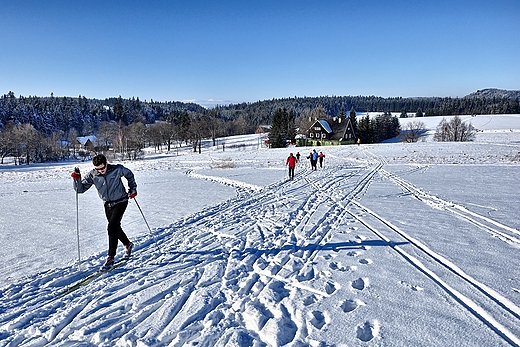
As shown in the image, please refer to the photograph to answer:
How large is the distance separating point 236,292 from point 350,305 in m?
1.56

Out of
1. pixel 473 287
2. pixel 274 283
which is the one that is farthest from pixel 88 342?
pixel 473 287

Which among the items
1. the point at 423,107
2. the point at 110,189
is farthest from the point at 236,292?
the point at 423,107

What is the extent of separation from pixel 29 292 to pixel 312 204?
772cm

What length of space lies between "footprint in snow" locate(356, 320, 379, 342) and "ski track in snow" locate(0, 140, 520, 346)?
0.04 feet

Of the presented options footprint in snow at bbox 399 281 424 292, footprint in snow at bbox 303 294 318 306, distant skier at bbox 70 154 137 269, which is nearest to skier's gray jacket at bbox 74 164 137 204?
distant skier at bbox 70 154 137 269

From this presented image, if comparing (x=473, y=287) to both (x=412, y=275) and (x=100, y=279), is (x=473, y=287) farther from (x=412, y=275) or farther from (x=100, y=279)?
(x=100, y=279)

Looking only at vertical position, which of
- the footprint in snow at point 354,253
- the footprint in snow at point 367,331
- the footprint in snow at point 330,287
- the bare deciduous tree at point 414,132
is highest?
the bare deciduous tree at point 414,132

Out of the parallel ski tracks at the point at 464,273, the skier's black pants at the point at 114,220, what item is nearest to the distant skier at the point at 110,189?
the skier's black pants at the point at 114,220

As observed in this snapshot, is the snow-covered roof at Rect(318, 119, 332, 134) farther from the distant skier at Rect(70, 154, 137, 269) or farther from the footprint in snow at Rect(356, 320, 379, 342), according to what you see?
the footprint in snow at Rect(356, 320, 379, 342)

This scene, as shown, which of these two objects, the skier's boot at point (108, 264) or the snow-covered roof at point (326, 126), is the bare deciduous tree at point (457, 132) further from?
the skier's boot at point (108, 264)

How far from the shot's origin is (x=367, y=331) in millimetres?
3207

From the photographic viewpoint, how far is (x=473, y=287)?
4.09m

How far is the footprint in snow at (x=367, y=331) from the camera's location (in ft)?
10.2

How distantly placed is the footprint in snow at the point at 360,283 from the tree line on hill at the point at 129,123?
Answer: 55.5m
